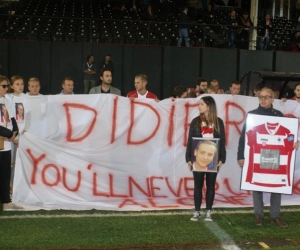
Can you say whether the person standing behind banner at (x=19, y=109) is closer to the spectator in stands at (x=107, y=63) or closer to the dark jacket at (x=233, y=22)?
the spectator in stands at (x=107, y=63)

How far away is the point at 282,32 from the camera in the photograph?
24.2 metres

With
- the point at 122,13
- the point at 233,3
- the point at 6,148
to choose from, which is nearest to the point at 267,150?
the point at 6,148

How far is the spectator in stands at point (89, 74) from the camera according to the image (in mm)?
19784

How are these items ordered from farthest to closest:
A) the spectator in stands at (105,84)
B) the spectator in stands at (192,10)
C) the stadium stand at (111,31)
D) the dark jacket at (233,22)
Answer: the spectator in stands at (192,10), the dark jacket at (233,22), the stadium stand at (111,31), the spectator in stands at (105,84)

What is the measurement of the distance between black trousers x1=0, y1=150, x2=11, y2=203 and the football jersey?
10.5ft

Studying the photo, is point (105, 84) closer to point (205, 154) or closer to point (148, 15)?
point (205, 154)

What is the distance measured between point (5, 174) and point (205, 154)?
2717 millimetres

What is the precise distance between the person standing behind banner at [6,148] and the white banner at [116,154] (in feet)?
0.78

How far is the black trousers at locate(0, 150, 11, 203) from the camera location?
27.6 feet

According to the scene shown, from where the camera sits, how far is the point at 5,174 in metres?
8.45

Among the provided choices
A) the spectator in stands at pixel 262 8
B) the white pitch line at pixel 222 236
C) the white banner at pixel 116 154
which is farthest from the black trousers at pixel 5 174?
the spectator in stands at pixel 262 8

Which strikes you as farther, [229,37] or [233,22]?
[233,22]

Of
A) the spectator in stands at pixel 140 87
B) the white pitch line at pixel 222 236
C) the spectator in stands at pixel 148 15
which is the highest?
the spectator in stands at pixel 148 15

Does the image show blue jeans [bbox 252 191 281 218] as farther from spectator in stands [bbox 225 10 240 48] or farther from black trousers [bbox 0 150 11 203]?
spectator in stands [bbox 225 10 240 48]
